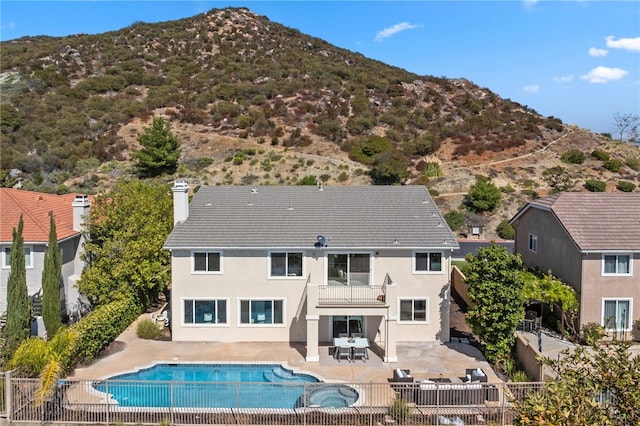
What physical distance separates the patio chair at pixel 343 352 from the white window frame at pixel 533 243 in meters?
12.6

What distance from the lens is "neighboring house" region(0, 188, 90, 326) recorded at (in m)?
24.0

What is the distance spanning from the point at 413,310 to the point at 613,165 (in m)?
53.7

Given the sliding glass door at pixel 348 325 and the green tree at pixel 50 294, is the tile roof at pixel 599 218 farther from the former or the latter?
the green tree at pixel 50 294

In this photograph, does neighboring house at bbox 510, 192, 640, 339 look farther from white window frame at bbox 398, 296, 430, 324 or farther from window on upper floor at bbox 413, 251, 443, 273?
white window frame at bbox 398, 296, 430, 324

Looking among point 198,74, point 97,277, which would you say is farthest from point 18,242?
point 198,74

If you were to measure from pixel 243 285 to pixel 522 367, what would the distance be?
12.5 meters

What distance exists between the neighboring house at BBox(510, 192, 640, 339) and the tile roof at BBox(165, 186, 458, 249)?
5.52 m

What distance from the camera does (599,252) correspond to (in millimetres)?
22406

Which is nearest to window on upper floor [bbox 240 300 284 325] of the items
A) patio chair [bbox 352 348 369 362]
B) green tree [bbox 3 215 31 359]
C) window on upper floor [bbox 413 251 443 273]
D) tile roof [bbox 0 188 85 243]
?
patio chair [bbox 352 348 369 362]

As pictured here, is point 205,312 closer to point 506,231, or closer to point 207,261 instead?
point 207,261

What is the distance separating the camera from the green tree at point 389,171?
2265 inches

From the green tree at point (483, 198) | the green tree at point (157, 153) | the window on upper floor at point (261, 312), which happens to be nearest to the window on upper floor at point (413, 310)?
the window on upper floor at point (261, 312)

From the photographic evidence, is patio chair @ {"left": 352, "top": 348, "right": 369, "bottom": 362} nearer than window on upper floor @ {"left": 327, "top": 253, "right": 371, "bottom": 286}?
Yes

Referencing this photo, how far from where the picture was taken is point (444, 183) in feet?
198
